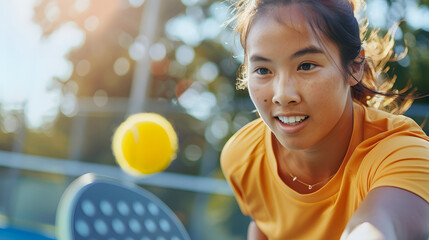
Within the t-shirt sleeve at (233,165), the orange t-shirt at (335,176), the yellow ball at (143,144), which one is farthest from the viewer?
the yellow ball at (143,144)

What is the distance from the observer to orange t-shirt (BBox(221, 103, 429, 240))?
3.45 feet

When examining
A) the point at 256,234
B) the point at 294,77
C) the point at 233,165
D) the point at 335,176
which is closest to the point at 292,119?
the point at 294,77

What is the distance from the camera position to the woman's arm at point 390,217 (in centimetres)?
91

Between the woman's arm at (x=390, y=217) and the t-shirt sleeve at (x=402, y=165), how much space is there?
18 millimetres

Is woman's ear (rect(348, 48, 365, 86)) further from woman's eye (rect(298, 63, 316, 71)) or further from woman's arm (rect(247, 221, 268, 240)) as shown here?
woman's arm (rect(247, 221, 268, 240))

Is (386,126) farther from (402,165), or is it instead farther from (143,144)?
(143,144)

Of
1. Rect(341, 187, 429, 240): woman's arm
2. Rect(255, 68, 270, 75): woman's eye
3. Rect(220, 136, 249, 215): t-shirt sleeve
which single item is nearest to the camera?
Rect(341, 187, 429, 240): woman's arm

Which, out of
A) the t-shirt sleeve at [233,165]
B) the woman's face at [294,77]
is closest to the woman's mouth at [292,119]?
the woman's face at [294,77]

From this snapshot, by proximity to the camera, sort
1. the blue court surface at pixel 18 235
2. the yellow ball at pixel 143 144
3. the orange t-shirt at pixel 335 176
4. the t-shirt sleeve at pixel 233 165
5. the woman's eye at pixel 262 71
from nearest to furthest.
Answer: the orange t-shirt at pixel 335 176 → the woman's eye at pixel 262 71 → the t-shirt sleeve at pixel 233 165 → the yellow ball at pixel 143 144 → the blue court surface at pixel 18 235

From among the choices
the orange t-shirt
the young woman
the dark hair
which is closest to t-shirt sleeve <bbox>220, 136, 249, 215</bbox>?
the orange t-shirt

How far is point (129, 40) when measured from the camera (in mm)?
10570

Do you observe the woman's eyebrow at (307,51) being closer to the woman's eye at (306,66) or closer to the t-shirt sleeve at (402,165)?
the woman's eye at (306,66)

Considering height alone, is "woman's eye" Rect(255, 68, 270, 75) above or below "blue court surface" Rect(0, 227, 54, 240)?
above

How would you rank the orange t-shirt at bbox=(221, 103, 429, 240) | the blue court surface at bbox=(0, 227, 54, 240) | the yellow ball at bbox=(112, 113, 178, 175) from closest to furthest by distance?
the orange t-shirt at bbox=(221, 103, 429, 240)
the yellow ball at bbox=(112, 113, 178, 175)
the blue court surface at bbox=(0, 227, 54, 240)
